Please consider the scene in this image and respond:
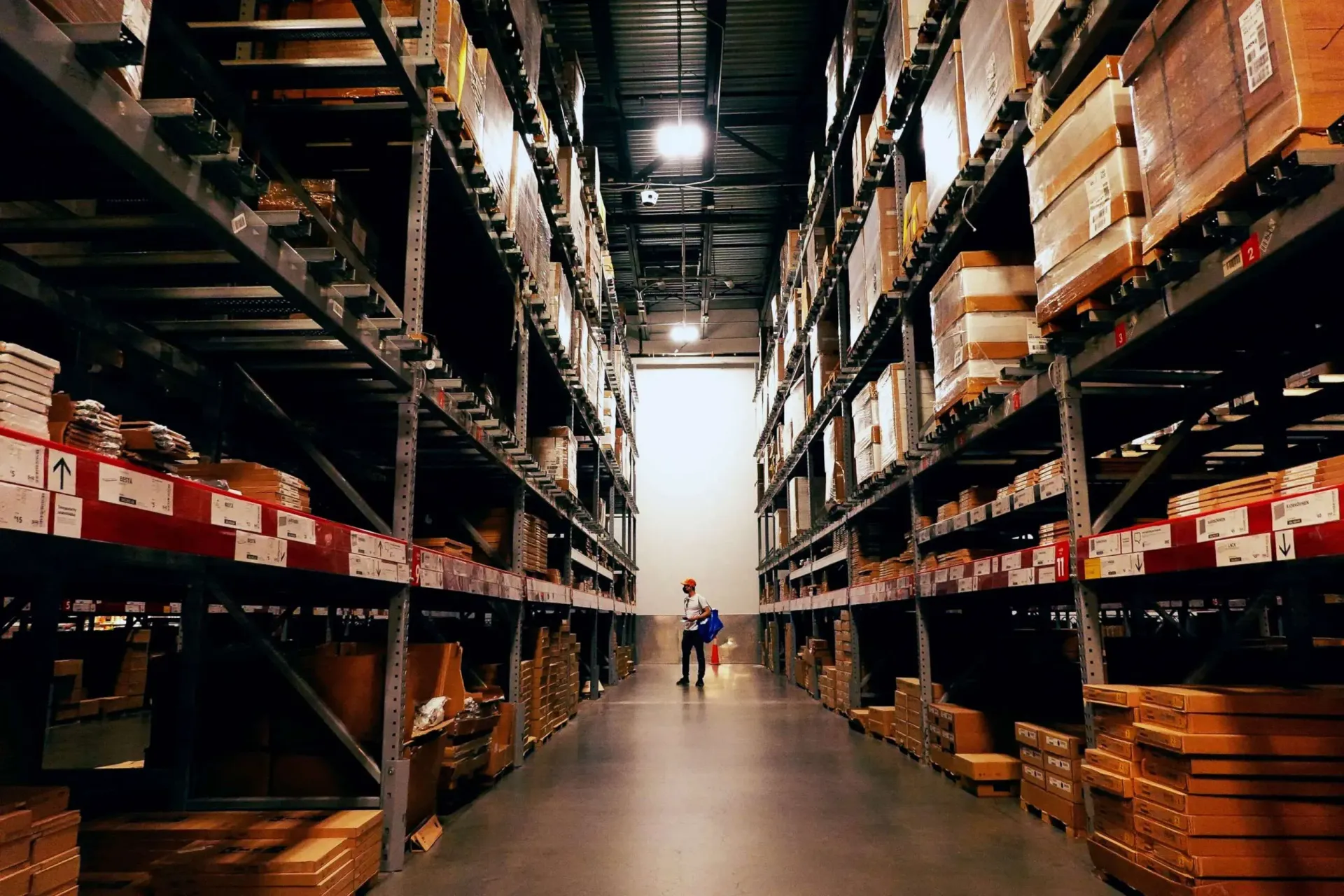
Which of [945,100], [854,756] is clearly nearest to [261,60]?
[945,100]

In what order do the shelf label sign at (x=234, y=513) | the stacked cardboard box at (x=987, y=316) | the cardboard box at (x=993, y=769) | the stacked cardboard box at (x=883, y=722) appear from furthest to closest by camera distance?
the stacked cardboard box at (x=883, y=722), the cardboard box at (x=993, y=769), the stacked cardboard box at (x=987, y=316), the shelf label sign at (x=234, y=513)

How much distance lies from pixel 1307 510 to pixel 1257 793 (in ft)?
3.49

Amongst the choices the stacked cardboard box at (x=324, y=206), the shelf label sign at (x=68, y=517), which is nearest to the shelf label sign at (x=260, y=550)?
the shelf label sign at (x=68, y=517)

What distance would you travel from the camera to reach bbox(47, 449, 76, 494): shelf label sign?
159 cm

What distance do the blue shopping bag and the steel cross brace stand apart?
11331mm

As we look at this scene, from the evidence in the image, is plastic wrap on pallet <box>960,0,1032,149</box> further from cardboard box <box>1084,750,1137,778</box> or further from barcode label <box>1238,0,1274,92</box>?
cardboard box <box>1084,750,1137,778</box>

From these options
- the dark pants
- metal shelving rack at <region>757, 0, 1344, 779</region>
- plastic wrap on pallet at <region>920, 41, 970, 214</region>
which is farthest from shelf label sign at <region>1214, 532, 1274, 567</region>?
the dark pants

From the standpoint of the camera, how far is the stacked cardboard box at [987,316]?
4.67 m

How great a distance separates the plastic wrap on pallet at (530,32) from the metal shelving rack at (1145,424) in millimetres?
2914

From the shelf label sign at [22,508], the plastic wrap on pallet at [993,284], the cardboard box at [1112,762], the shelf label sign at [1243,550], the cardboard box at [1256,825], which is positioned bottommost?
the cardboard box at [1256,825]

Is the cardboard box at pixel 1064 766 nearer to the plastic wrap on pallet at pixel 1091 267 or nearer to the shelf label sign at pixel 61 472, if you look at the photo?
the plastic wrap on pallet at pixel 1091 267

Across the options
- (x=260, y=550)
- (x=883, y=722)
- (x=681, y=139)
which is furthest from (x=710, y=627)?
(x=260, y=550)

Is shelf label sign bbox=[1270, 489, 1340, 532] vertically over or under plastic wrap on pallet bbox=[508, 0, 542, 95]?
A: under

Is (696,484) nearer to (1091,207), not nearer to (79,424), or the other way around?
(1091,207)
